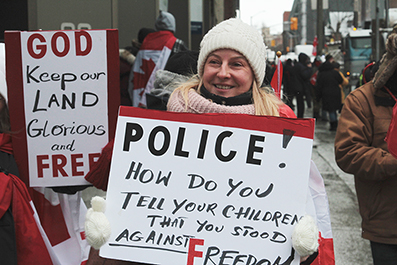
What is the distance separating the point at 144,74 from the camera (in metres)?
6.08

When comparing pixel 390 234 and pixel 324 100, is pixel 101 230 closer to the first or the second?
pixel 390 234

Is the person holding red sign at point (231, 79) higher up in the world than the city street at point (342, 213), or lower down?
higher up

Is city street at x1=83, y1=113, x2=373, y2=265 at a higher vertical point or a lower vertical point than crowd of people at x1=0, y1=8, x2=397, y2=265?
lower

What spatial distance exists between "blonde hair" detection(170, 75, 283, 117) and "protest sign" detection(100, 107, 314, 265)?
0.63 ft

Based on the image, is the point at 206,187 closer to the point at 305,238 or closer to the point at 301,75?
the point at 305,238

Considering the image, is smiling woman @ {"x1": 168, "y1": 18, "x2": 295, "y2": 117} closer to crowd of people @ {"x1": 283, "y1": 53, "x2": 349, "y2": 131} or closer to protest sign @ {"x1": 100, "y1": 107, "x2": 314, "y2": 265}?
protest sign @ {"x1": 100, "y1": 107, "x2": 314, "y2": 265}

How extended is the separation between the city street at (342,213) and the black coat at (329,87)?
3.19 m

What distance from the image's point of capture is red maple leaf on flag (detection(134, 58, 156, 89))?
19.7 feet

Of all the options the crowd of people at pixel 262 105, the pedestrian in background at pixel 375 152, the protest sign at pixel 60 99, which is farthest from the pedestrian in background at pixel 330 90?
the protest sign at pixel 60 99

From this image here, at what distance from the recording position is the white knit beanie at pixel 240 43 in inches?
84.0

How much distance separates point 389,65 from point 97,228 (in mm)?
1952

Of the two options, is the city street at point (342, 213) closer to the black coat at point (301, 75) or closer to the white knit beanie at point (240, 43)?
the white knit beanie at point (240, 43)

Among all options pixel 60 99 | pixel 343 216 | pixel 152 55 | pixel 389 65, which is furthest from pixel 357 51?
pixel 60 99

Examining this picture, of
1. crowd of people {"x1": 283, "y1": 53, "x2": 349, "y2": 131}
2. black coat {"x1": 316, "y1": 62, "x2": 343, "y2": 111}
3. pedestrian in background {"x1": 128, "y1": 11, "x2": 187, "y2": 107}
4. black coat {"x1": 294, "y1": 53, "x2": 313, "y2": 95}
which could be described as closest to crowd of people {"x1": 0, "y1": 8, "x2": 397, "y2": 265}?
pedestrian in background {"x1": 128, "y1": 11, "x2": 187, "y2": 107}
